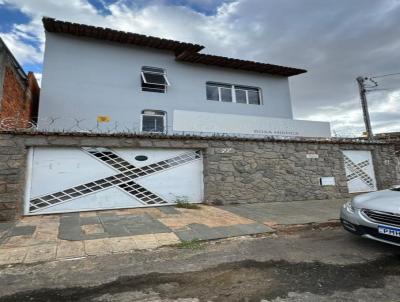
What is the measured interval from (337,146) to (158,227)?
861 cm

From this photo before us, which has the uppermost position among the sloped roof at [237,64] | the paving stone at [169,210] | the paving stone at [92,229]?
the sloped roof at [237,64]

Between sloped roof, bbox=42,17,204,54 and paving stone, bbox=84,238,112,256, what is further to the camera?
sloped roof, bbox=42,17,204,54

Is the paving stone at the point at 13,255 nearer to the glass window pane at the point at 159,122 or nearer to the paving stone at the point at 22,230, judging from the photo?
the paving stone at the point at 22,230

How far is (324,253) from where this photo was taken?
413cm

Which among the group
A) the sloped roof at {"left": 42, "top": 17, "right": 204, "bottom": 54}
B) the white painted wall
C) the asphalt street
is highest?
the sloped roof at {"left": 42, "top": 17, "right": 204, "bottom": 54}

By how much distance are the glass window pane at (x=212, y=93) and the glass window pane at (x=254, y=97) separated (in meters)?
2.03

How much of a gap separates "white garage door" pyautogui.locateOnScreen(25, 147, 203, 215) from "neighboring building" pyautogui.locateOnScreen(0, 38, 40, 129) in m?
1.05

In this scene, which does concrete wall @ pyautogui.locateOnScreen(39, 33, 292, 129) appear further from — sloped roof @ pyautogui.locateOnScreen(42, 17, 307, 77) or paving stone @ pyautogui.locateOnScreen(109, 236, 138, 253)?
paving stone @ pyautogui.locateOnScreen(109, 236, 138, 253)

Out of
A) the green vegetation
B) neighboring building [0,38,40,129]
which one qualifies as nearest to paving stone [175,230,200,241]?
the green vegetation

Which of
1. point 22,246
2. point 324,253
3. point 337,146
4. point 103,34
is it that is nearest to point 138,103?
point 103,34

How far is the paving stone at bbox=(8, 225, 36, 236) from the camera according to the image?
16.3 feet

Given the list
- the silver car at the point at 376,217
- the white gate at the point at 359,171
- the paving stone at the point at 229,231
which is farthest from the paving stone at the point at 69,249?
the white gate at the point at 359,171

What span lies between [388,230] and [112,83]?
1096 centimetres

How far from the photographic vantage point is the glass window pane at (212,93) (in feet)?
43.5
